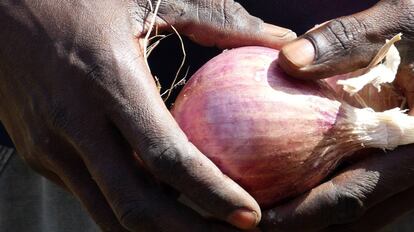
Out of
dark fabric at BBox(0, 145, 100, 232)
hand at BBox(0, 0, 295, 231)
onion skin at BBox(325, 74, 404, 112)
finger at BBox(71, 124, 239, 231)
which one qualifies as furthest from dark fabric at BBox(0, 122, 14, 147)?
onion skin at BBox(325, 74, 404, 112)

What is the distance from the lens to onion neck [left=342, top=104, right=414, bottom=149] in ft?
5.03

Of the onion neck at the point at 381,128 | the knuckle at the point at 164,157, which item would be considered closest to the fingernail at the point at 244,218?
the knuckle at the point at 164,157

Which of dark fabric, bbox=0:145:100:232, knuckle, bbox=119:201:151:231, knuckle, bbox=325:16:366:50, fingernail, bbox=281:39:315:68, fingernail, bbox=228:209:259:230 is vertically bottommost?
dark fabric, bbox=0:145:100:232

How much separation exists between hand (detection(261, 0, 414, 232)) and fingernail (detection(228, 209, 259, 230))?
0.16 ft

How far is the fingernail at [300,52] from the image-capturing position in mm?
1485

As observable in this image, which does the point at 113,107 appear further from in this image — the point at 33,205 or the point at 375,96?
the point at 33,205

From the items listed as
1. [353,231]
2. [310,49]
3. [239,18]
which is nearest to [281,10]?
[239,18]

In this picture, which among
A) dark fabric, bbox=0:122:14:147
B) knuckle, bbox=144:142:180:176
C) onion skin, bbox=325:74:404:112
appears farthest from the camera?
dark fabric, bbox=0:122:14:147

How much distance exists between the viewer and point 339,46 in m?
1.51

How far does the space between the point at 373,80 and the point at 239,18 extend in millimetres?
257

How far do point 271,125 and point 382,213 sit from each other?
0.28 m

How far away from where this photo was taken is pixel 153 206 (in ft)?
4.86

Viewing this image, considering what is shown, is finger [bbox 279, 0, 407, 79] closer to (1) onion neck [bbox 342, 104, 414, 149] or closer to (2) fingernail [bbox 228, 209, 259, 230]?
(1) onion neck [bbox 342, 104, 414, 149]

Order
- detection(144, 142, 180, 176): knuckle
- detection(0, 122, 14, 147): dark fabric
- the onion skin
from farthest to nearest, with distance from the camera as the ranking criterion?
detection(0, 122, 14, 147): dark fabric < the onion skin < detection(144, 142, 180, 176): knuckle
